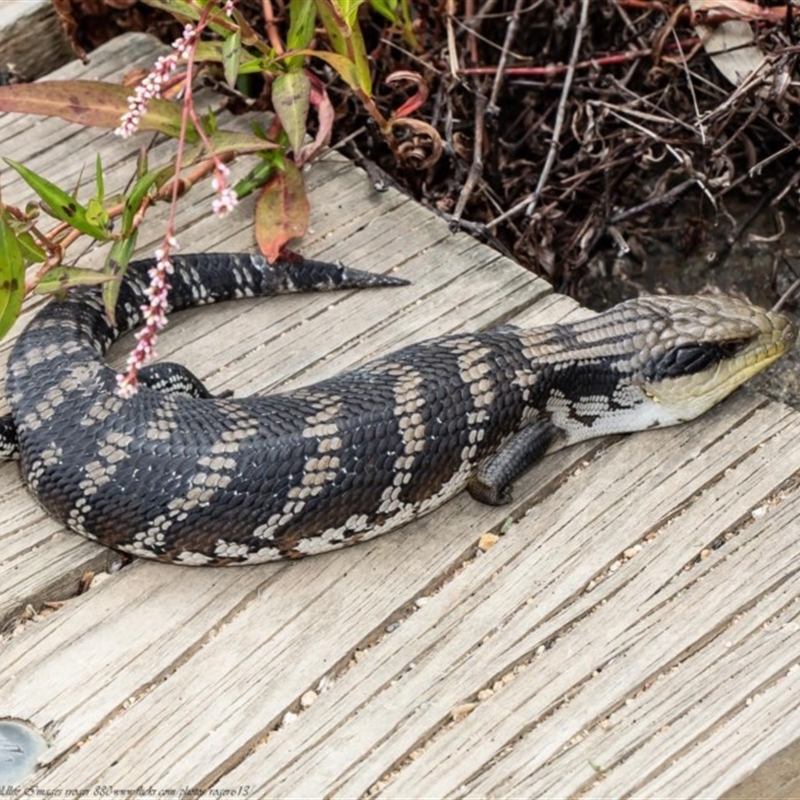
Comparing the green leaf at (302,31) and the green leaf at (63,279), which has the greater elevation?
the green leaf at (302,31)

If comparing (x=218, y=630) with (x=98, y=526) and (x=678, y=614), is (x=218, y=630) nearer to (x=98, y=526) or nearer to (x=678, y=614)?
(x=98, y=526)

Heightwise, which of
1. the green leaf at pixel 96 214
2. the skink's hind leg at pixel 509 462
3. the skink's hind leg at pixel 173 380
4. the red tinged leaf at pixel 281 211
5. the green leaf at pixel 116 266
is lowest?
the skink's hind leg at pixel 509 462

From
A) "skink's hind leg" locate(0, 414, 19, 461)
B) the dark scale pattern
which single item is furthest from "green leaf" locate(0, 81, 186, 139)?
"skink's hind leg" locate(0, 414, 19, 461)

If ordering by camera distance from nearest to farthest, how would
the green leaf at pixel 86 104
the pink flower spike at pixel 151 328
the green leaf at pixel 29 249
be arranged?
1. the pink flower spike at pixel 151 328
2. the green leaf at pixel 29 249
3. the green leaf at pixel 86 104

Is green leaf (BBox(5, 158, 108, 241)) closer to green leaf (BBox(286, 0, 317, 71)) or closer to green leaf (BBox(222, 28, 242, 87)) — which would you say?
green leaf (BBox(222, 28, 242, 87))

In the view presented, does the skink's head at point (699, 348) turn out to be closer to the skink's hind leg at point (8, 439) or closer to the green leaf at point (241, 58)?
the green leaf at point (241, 58)

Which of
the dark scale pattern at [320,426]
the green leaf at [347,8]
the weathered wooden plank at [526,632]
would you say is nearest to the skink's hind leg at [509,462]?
the dark scale pattern at [320,426]
